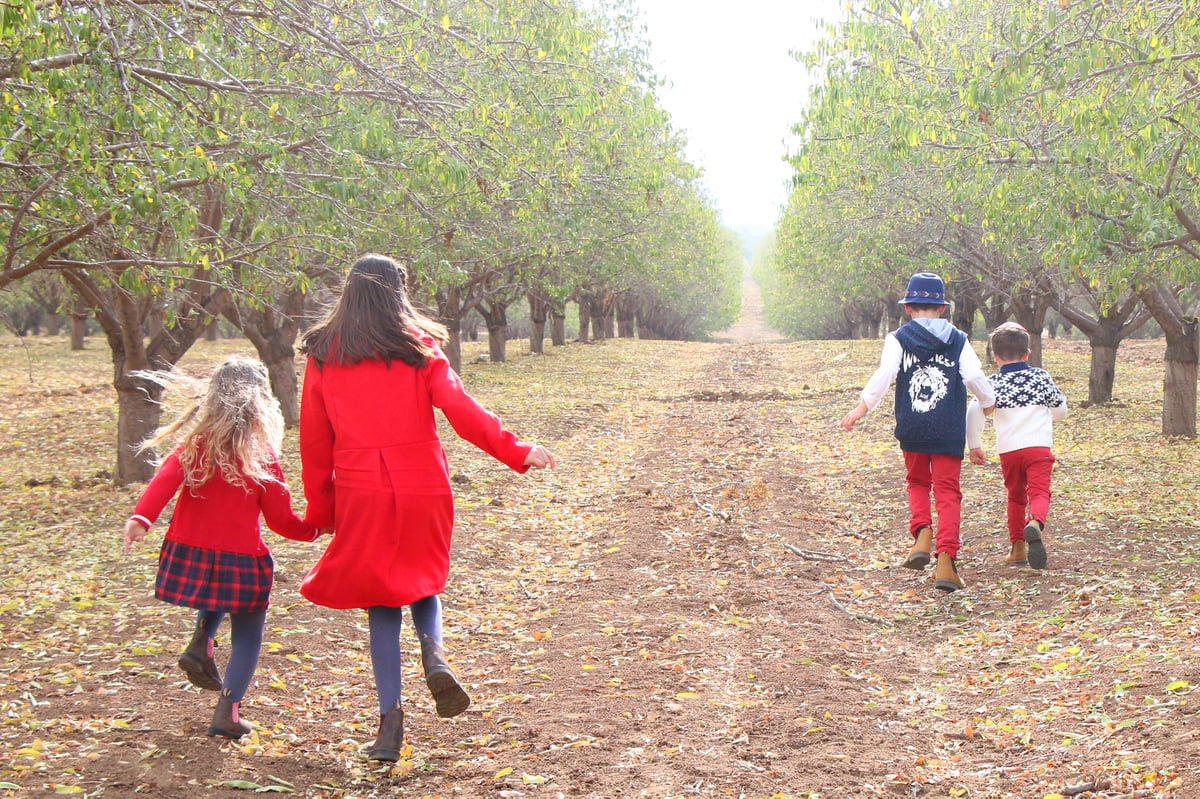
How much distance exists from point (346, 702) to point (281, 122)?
5.05 m

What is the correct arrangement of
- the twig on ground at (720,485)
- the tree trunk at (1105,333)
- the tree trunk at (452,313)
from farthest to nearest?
the tree trunk at (452,313) < the tree trunk at (1105,333) < the twig on ground at (720,485)

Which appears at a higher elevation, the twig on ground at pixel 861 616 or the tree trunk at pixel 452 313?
the tree trunk at pixel 452 313

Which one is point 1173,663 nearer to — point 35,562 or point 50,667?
point 50,667

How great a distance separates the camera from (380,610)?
434cm

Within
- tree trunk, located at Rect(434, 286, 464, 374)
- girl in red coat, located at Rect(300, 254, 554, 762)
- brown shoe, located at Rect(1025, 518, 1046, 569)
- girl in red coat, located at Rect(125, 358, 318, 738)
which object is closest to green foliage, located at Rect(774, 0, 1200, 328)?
brown shoe, located at Rect(1025, 518, 1046, 569)

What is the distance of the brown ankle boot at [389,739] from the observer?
4.20m

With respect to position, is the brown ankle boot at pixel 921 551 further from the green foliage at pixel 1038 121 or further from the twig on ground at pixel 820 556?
the green foliage at pixel 1038 121

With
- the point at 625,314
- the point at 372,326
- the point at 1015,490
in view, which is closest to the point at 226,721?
the point at 372,326

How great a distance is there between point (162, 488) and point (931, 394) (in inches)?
197

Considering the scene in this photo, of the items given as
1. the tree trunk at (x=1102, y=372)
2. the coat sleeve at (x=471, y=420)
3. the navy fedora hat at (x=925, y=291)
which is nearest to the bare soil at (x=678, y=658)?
the coat sleeve at (x=471, y=420)

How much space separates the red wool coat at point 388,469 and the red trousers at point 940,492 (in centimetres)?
393

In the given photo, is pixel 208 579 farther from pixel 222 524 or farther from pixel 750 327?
pixel 750 327

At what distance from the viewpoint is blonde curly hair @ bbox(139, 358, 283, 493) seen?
447cm

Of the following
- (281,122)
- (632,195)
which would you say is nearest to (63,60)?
(281,122)
